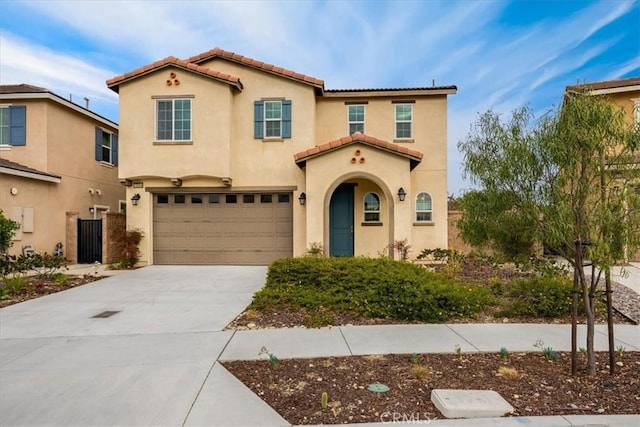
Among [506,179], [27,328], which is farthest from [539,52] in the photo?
[27,328]

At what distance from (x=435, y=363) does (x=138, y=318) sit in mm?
5179

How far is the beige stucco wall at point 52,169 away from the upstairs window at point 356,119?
11.3 meters

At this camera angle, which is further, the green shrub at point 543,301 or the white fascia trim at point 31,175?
the white fascia trim at point 31,175

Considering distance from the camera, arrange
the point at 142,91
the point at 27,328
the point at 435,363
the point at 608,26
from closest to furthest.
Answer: the point at 435,363, the point at 27,328, the point at 608,26, the point at 142,91

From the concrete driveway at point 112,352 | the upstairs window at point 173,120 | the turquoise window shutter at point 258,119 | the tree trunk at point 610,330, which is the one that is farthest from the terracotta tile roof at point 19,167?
the tree trunk at point 610,330

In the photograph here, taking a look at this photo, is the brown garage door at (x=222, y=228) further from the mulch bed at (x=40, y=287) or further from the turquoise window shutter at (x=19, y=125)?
the turquoise window shutter at (x=19, y=125)

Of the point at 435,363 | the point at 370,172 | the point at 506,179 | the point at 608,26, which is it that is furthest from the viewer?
Answer: the point at 370,172

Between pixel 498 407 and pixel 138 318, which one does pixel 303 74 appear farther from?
pixel 498 407

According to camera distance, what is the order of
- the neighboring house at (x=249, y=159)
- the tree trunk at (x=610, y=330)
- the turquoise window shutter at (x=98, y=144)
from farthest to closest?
the turquoise window shutter at (x=98, y=144), the neighboring house at (x=249, y=159), the tree trunk at (x=610, y=330)

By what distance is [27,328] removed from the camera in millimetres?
5895

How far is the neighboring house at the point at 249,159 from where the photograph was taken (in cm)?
1224

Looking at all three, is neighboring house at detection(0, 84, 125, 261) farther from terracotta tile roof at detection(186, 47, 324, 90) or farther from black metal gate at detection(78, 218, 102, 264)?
terracotta tile roof at detection(186, 47, 324, 90)

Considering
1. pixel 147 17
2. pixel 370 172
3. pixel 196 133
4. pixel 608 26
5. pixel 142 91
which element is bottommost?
pixel 370 172

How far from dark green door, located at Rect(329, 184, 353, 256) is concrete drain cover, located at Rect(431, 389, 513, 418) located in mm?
9408
